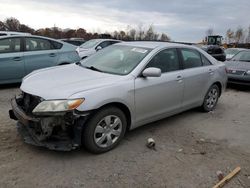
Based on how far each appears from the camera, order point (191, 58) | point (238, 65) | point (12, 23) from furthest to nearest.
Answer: point (12, 23), point (238, 65), point (191, 58)

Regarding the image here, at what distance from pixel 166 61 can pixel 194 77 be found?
807mm

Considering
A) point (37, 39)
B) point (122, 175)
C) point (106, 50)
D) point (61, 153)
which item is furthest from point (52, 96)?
point (37, 39)

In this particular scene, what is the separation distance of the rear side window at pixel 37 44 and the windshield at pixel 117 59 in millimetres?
3407

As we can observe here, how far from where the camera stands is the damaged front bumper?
11.6 feet

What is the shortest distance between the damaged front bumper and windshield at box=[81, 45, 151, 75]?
118 cm

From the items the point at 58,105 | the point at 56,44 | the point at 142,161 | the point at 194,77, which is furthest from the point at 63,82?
the point at 56,44

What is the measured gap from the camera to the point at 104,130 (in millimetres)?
3914

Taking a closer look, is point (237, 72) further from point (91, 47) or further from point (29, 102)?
point (29, 102)

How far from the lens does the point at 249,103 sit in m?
7.45

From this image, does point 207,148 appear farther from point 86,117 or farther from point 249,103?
point 249,103

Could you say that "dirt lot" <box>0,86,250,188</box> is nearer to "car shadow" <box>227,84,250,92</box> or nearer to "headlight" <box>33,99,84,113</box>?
"headlight" <box>33,99,84,113</box>

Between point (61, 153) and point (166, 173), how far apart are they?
1443 millimetres

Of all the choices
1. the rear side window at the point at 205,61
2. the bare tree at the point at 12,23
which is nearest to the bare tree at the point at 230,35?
the bare tree at the point at 12,23

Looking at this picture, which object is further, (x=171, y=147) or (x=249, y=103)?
(x=249, y=103)
